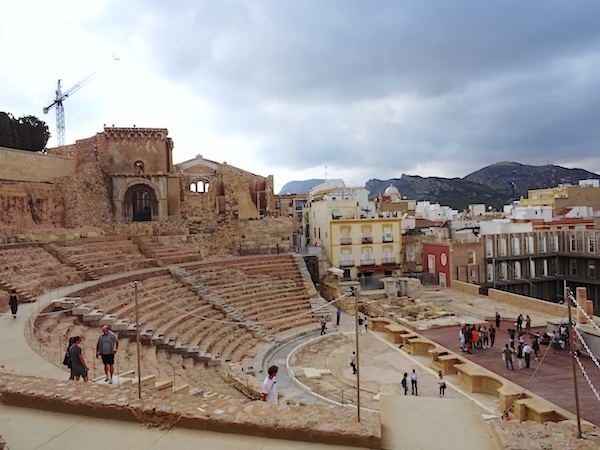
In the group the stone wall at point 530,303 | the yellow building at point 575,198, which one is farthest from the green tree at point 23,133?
the yellow building at point 575,198

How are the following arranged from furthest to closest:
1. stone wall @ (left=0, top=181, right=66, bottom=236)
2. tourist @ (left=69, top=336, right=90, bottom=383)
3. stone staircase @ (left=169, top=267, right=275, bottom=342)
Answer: stone wall @ (left=0, top=181, right=66, bottom=236), stone staircase @ (left=169, top=267, right=275, bottom=342), tourist @ (left=69, top=336, right=90, bottom=383)

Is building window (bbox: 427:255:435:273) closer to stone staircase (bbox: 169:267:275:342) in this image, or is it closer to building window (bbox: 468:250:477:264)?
building window (bbox: 468:250:477:264)

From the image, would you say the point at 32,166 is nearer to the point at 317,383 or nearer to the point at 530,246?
the point at 317,383

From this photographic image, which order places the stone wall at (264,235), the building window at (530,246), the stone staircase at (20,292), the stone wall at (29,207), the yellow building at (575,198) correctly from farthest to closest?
the yellow building at (575,198)
the building window at (530,246)
the stone wall at (264,235)
the stone wall at (29,207)
the stone staircase at (20,292)

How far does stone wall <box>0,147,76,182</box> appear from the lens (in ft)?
81.7

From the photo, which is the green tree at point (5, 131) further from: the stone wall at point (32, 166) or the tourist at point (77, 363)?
the tourist at point (77, 363)

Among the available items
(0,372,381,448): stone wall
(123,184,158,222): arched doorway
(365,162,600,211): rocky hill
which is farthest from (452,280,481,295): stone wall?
(365,162,600,211): rocky hill

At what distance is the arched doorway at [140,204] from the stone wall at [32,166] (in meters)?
4.68

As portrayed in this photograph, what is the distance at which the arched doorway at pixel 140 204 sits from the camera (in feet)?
111

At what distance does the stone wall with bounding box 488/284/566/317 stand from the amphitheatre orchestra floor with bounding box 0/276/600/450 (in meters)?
3.26

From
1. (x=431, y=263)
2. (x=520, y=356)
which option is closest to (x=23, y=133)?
(x=431, y=263)

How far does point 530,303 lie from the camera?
24250 millimetres

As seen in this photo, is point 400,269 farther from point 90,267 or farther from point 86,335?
point 86,335

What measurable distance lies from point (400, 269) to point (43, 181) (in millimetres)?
27149
